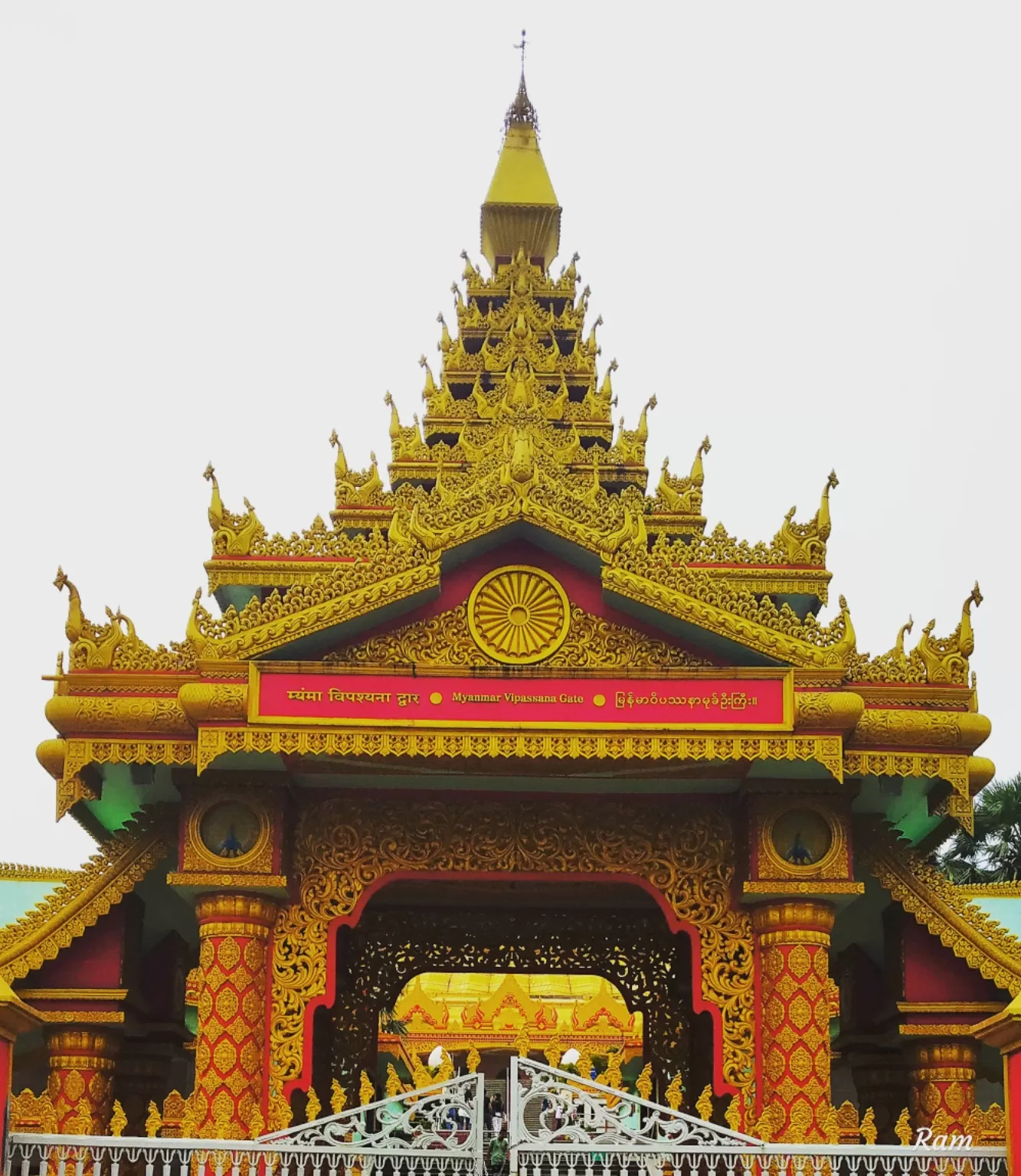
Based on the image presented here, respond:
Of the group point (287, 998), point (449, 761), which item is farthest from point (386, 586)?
point (287, 998)

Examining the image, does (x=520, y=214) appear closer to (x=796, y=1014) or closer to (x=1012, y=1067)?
(x=796, y=1014)

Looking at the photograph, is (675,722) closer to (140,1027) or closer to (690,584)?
(690,584)

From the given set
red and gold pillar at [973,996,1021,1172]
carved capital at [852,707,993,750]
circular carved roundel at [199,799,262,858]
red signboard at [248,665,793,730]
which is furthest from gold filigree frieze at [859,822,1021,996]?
circular carved roundel at [199,799,262,858]

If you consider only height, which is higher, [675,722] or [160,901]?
[675,722]

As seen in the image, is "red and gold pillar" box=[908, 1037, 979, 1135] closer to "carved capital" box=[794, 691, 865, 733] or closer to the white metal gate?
"carved capital" box=[794, 691, 865, 733]

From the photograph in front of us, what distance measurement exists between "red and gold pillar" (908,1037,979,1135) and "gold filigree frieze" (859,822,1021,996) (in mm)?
626

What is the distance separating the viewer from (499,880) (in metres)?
13.5

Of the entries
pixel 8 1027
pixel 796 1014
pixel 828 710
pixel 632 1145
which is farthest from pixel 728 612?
pixel 8 1027

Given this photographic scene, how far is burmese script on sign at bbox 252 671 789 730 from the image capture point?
41.5 feet

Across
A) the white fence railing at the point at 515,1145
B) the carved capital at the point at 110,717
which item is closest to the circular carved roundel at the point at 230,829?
the carved capital at the point at 110,717

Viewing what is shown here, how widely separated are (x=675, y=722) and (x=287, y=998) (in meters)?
3.45

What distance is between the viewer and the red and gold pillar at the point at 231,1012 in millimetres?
12352

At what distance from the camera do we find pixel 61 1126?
42.8 feet

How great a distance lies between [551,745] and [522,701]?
14.9 inches
